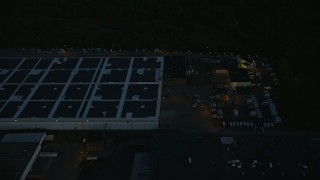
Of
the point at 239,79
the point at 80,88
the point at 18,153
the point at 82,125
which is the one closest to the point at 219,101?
the point at 239,79

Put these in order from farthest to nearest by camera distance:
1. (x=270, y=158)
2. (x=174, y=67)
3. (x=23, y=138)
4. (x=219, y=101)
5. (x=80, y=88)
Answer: (x=174, y=67), (x=80, y=88), (x=219, y=101), (x=23, y=138), (x=270, y=158)

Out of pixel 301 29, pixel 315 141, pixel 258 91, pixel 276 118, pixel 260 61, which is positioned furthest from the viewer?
pixel 301 29

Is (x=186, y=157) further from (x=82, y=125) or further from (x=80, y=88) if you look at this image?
(x=80, y=88)

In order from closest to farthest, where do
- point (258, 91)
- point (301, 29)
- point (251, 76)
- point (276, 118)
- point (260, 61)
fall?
point (276, 118) → point (258, 91) → point (251, 76) → point (260, 61) → point (301, 29)

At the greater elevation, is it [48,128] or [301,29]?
[301,29]

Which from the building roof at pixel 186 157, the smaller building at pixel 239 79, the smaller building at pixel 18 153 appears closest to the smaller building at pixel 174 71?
the smaller building at pixel 239 79

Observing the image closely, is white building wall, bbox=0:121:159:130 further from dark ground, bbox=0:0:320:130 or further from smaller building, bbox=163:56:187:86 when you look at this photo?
dark ground, bbox=0:0:320:130

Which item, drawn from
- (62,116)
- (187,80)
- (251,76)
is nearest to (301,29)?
(251,76)

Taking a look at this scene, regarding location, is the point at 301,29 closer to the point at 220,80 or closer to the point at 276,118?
the point at 220,80
